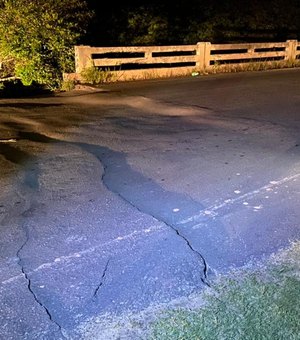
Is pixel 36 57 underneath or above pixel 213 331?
above

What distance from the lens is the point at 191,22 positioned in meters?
18.8

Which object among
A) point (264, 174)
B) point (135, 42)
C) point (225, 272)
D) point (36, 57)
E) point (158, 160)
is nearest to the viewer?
point (225, 272)

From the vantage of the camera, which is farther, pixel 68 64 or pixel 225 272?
pixel 68 64

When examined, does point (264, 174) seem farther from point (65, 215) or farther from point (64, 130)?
point (64, 130)

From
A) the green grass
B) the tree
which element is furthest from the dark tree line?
the green grass

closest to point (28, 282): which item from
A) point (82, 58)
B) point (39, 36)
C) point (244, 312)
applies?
point (244, 312)

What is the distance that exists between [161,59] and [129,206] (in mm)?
10332

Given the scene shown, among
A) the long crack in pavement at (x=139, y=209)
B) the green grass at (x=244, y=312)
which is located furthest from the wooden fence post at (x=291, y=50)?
the green grass at (x=244, y=312)

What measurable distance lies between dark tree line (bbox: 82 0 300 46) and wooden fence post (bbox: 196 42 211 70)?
88.3 inches

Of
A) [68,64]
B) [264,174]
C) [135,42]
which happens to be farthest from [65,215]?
[135,42]

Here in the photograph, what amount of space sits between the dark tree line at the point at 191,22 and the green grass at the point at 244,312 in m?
12.2

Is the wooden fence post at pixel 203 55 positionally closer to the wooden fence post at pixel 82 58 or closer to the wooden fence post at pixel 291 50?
the wooden fence post at pixel 82 58

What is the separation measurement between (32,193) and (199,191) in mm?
1958

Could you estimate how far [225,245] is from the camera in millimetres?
3928
